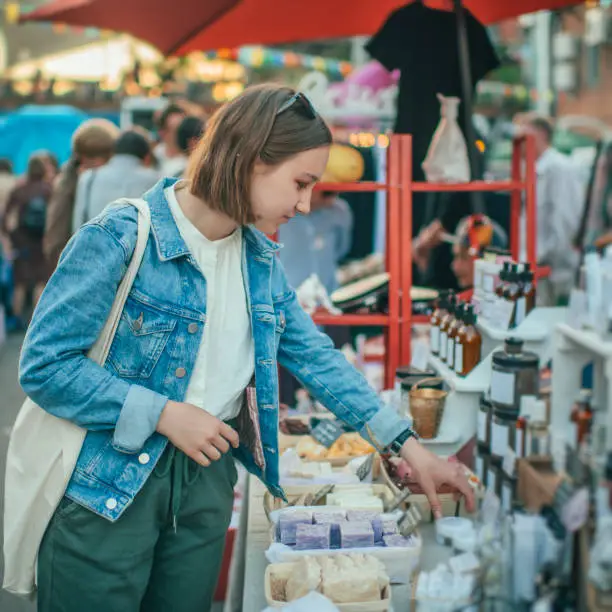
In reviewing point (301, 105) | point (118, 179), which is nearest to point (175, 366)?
point (301, 105)

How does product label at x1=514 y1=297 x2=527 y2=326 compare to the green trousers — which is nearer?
the green trousers

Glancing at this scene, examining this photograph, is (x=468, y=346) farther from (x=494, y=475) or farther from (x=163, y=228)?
(x=163, y=228)

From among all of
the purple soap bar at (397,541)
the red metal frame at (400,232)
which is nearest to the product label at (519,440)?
the purple soap bar at (397,541)

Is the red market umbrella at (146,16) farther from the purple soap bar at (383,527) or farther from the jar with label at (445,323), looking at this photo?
the purple soap bar at (383,527)

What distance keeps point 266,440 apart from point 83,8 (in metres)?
3.44

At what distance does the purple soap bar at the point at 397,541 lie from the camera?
81.7 inches

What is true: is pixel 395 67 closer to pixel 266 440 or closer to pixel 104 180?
pixel 104 180

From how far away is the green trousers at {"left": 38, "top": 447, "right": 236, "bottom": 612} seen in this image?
180 cm

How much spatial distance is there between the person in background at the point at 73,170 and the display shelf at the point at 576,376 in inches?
174

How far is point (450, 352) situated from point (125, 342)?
4.36 ft

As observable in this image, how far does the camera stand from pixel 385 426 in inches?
80.0

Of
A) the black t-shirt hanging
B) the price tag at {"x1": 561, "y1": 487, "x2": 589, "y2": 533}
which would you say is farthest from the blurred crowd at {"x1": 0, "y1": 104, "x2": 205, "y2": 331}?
the price tag at {"x1": 561, "y1": 487, "x2": 589, "y2": 533}

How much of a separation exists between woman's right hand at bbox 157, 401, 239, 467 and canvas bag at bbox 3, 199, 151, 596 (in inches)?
6.9

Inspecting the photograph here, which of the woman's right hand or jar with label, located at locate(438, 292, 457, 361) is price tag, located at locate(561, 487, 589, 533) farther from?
jar with label, located at locate(438, 292, 457, 361)
